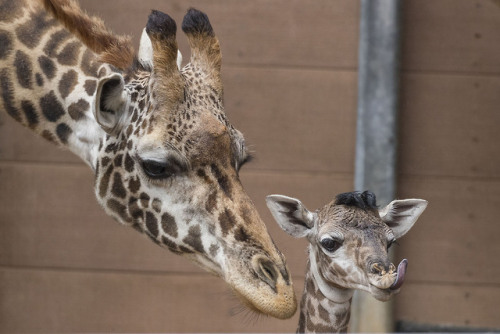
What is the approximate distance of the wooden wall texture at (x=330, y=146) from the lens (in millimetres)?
5715

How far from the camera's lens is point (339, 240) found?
3.50 meters

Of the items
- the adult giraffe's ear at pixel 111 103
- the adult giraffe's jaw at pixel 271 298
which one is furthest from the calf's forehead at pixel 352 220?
the adult giraffe's ear at pixel 111 103

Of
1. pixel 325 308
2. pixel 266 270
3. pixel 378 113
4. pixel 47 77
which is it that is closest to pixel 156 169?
pixel 266 270

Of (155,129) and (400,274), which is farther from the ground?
(155,129)

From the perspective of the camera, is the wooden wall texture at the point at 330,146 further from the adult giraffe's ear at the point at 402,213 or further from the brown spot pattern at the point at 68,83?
the brown spot pattern at the point at 68,83

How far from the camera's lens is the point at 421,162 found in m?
5.75

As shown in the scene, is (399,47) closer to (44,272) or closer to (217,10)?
(217,10)

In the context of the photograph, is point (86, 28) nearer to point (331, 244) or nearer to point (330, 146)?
point (331, 244)

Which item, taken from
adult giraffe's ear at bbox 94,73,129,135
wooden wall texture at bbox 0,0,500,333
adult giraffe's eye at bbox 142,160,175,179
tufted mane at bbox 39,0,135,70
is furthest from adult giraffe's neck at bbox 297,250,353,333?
wooden wall texture at bbox 0,0,500,333

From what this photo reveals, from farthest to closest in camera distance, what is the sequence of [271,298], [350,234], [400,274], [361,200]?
[361,200]
[350,234]
[400,274]
[271,298]

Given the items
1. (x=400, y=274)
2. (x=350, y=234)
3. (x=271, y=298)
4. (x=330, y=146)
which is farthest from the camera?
(x=330, y=146)

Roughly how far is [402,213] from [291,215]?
1.43 feet

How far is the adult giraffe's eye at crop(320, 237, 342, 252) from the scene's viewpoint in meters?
3.51

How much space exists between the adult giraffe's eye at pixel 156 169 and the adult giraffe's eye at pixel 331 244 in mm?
712
